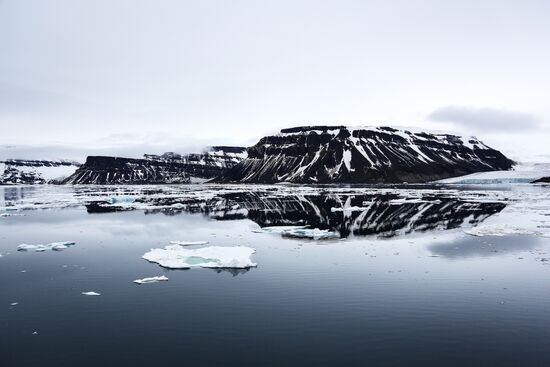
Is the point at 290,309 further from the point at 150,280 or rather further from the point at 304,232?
the point at 304,232

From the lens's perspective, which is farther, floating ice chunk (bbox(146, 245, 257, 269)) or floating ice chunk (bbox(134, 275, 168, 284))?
floating ice chunk (bbox(146, 245, 257, 269))

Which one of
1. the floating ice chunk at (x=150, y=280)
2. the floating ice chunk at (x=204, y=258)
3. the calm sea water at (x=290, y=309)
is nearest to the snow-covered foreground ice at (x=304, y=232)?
the calm sea water at (x=290, y=309)

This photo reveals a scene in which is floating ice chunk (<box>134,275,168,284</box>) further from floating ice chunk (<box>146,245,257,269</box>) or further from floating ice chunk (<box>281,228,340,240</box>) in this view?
floating ice chunk (<box>281,228,340,240</box>)

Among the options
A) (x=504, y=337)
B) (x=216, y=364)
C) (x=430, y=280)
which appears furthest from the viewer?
(x=430, y=280)

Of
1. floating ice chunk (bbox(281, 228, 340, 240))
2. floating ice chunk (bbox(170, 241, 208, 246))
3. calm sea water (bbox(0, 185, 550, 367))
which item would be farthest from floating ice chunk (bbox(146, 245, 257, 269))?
floating ice chunk (bbox(281, 228, 340, 240))

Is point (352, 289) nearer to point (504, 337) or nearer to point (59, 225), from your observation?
point (504, 337)

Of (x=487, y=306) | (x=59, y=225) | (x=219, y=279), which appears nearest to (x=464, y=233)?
(x=487, y=306)

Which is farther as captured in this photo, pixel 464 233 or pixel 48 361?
pixel 464 233
